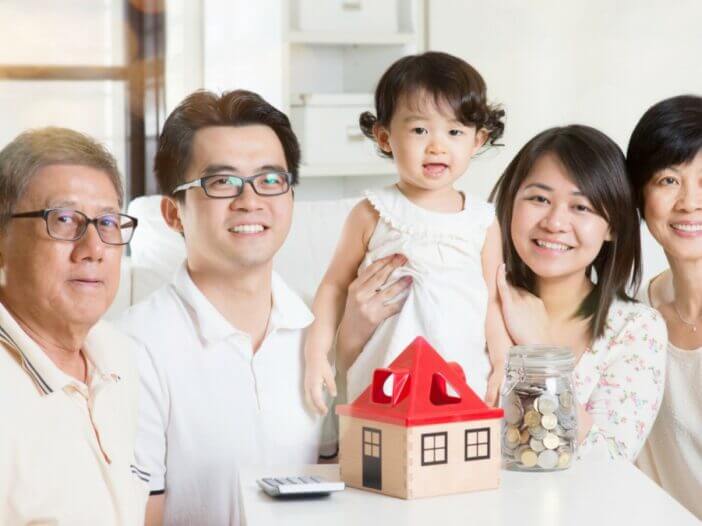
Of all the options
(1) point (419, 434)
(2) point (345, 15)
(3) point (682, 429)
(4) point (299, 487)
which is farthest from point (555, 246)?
(2) point (345, 15)

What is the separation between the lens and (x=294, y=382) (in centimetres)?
208

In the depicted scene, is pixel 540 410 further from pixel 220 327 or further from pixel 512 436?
pixel 220 327

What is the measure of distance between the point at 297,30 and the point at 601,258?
186 centimetres

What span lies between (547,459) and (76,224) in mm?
762

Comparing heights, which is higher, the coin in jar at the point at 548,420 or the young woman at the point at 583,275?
the young woman at the point at 583,275

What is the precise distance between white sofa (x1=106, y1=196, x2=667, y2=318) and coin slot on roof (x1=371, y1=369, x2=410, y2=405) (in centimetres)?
89

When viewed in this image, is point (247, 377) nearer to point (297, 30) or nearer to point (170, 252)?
point (170, 252)

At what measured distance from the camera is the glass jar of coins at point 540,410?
1.71 metres

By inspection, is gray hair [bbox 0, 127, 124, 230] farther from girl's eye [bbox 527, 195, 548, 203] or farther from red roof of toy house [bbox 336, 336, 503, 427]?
girl's eye [bbox 527, 195, 548, 203]

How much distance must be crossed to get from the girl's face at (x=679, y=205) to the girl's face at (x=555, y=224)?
5.6 inches

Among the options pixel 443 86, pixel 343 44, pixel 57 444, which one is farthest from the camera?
pixel 343 44

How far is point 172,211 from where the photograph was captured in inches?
82.5

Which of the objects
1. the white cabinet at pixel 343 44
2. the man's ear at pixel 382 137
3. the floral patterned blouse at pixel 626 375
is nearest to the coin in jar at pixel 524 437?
the floral patterned blouse at pixel 626 375

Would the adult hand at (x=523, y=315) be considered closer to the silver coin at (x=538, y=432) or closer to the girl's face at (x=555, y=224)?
the girl's face at (x=555, y=224)
